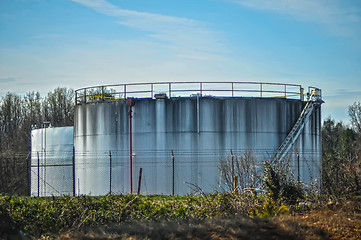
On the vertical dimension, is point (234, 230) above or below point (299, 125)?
below

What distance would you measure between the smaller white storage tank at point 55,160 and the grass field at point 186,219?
17985 mm

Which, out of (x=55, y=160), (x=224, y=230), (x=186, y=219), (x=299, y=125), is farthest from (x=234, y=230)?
(x=55, y=160)

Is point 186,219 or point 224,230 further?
point 186,219

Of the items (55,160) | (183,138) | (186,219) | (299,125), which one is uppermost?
(299,125)

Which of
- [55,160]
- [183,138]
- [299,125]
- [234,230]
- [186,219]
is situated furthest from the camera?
[55,160]

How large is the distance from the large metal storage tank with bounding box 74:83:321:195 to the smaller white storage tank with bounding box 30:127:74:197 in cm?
292

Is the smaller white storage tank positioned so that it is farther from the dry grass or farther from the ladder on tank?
the dry grass

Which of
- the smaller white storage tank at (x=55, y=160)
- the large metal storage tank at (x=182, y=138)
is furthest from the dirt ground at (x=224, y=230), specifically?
the smaller white storage tank at (x=55, y=160)

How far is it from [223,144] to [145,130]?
4163 millimetres

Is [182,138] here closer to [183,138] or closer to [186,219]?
[183,138]

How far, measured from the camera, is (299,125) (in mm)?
28969

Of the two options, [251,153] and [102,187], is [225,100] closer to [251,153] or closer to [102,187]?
[251,153]

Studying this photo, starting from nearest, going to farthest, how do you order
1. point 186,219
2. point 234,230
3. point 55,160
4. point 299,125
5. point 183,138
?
point 234,230 → point 186,219 → point 183,138 → point 299,125 → point 55,160

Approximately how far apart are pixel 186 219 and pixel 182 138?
1500 centimetres
